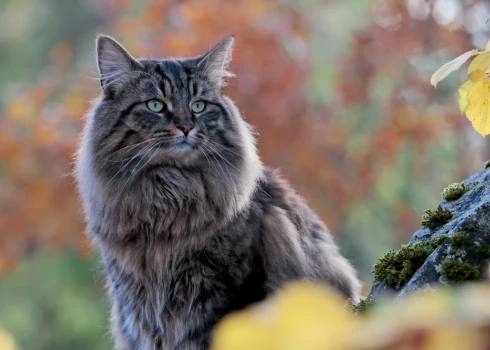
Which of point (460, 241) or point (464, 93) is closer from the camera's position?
point (460, 241)

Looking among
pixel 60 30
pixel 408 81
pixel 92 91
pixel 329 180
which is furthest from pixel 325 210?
pixel 60 30

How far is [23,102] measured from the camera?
808 cm

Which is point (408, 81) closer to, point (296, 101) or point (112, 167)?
point (296, 101)

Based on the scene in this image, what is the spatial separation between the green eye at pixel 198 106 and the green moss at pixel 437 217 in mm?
1361

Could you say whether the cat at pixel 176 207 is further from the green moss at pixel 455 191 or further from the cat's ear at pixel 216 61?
the green moss at pixel 455 191

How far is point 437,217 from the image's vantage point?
251cm

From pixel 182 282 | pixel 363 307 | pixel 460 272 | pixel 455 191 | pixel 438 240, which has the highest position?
pixel 455 191

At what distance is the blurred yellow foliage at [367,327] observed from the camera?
0.66 m

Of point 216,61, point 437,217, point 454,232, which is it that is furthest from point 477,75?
point 216,61

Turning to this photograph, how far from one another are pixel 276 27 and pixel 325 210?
7.14 ft

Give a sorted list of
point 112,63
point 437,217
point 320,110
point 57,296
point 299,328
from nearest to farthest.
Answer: point 299,328
point 437,217
point 112,63
point 320,110
point 57,296

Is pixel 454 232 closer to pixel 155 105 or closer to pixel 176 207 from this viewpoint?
pixel 176 207

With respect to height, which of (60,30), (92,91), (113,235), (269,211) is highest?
(60,30)

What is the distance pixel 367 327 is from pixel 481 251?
1527 mm
